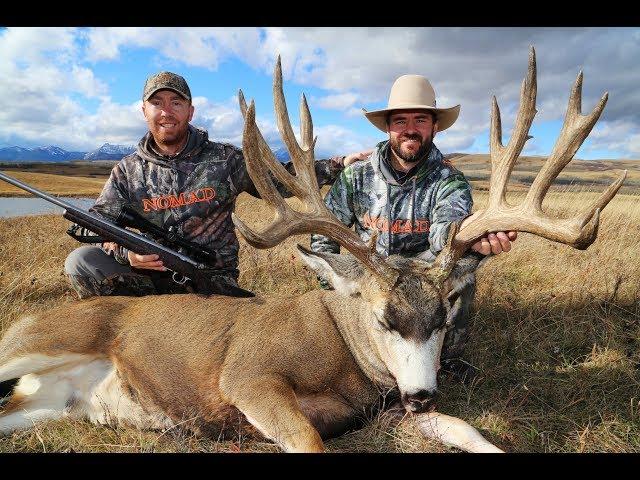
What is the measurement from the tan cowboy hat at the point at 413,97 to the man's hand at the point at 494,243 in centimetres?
180

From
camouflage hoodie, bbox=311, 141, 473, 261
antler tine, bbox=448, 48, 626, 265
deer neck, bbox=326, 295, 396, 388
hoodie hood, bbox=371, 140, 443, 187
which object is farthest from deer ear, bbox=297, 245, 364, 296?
hoodie hood, bbox=371, 140, 443, 187

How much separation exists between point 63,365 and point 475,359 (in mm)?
3498

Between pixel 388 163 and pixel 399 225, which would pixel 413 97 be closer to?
pixel 388 163

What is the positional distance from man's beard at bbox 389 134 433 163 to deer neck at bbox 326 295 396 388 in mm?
1920

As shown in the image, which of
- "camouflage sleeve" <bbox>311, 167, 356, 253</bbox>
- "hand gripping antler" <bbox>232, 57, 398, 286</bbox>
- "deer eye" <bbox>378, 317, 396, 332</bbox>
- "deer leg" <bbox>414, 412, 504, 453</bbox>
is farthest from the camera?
"camouflage sleeve" <bbox>311, 167, 356, 253</bbox>

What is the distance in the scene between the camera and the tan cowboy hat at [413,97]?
18.7ft

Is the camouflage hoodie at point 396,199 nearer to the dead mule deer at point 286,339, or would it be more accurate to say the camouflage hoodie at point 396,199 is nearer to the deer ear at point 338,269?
the dead mule deer at point 286,339

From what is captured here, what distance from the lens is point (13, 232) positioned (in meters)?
10.5

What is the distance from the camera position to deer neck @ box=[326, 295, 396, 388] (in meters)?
4.10

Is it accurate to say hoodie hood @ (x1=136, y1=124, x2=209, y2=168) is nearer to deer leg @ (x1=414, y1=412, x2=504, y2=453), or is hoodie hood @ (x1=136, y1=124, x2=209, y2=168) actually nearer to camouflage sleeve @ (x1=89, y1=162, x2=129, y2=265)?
camouflage sleeve @ (x1=89, y1=162, x2=129, y2=265)

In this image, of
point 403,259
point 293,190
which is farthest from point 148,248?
point 403,259

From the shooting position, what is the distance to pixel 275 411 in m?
3.61

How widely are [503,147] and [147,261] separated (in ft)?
10.6

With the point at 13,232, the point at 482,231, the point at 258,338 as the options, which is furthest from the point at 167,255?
the point at 13,232
